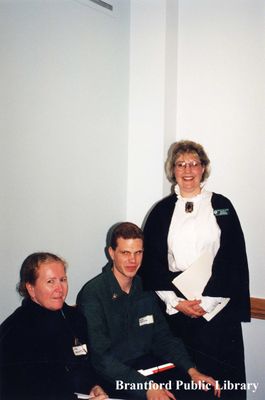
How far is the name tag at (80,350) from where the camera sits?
72.7 inches

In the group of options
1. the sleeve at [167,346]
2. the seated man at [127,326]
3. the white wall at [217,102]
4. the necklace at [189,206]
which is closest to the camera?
the seated man at [127,326]

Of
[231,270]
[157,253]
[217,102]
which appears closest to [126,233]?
[157,253]

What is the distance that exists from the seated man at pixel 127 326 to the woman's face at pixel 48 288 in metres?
0.24

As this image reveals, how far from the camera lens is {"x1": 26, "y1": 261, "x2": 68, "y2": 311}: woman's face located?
5.78 ft

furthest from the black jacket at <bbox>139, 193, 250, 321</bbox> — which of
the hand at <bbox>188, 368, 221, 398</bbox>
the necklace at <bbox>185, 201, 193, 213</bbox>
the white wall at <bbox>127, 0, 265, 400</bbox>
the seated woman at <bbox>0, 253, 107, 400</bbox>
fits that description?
the white wall at <bbox>127, 0, 265, 400</bbox>

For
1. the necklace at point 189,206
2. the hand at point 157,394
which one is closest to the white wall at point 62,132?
the necklace at point 189,206

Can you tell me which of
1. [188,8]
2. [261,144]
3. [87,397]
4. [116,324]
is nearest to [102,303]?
[116,324]

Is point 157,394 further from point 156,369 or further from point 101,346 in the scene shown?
point 101,346

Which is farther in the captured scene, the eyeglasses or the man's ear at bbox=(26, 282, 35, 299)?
the eyeglasses

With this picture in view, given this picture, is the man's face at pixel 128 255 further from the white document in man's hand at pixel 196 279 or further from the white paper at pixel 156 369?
the white paper at pixel 156 369

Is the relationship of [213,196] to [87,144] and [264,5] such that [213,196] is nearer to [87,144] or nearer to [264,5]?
[87,144]

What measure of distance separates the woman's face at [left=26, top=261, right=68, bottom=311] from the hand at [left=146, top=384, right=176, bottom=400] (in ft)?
1.82

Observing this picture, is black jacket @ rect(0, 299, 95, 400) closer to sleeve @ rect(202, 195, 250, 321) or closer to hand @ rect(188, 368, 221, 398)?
hand @ rect(188, 368, 221, 398)

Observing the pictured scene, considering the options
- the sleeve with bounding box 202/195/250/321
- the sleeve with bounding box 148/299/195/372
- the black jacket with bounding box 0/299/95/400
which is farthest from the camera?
the sleeve with bounding box 202/195/250/321
